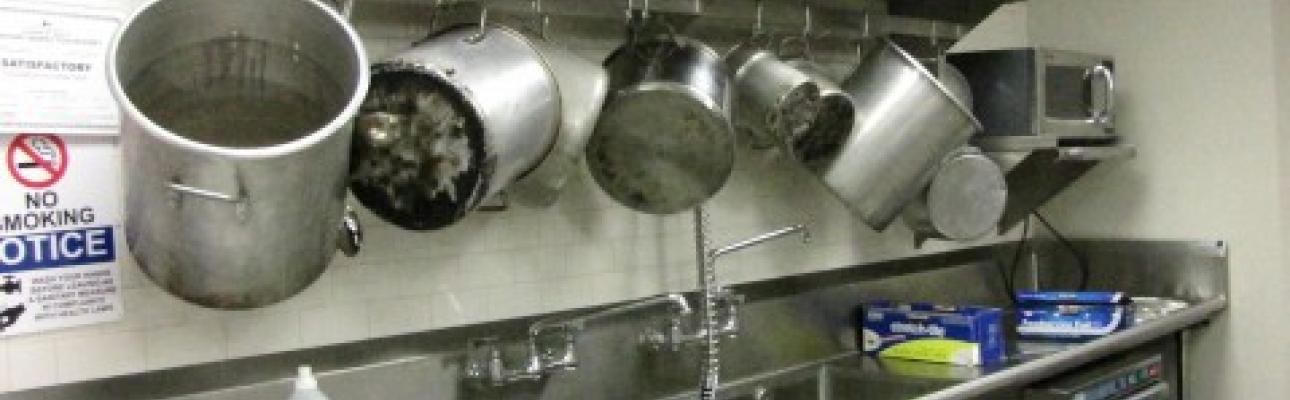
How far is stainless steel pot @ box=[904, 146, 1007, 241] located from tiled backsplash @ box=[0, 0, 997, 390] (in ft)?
0.75

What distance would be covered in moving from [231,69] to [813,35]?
1458 millimetres

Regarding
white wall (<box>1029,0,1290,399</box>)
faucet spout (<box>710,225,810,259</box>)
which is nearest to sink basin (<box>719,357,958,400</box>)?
faucet spout (<box>710,225,810,259</box>)

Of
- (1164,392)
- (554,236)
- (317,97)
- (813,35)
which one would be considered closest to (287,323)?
(317,97)

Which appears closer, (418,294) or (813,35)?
(418,294)

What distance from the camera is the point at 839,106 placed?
2354 mm

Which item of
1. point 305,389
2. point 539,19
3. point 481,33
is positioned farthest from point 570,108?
point 305,389

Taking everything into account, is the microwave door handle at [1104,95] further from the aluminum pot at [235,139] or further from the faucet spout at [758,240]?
the aluminum pot at [235,139]

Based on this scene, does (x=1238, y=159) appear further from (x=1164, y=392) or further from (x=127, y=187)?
(x=127, y=187)

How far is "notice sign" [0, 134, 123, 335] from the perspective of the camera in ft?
5.19

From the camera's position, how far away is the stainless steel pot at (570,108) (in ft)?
6.22

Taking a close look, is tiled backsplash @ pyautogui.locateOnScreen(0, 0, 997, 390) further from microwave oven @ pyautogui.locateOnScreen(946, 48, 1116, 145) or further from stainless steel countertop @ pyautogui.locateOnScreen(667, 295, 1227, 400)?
microwave oven @ pyautogui.locateOnScreen(946, 48, 1116, 145)

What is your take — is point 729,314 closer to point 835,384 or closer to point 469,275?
point 835,384

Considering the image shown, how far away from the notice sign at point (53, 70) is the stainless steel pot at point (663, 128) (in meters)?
0.78

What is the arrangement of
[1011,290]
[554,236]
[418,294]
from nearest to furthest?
[418,294] → [554,236] → [1011,290]
